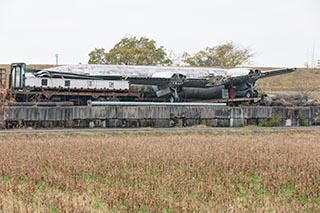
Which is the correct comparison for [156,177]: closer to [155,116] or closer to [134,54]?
[155,116]

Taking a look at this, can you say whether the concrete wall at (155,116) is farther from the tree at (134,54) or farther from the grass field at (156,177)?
the tree at (134,54)

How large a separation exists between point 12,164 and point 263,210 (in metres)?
7.73

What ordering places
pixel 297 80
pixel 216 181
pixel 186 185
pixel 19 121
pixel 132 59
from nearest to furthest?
1. pixel 186 185
2. pixel 216 181
3. pixel 19 121
4. pixel 132 59
5. pixel 297 80

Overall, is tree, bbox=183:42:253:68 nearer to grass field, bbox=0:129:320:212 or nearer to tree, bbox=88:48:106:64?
tree, bbox=88:48:106:64

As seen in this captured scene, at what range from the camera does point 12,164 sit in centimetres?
1310

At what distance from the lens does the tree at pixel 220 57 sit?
7344 centimetres

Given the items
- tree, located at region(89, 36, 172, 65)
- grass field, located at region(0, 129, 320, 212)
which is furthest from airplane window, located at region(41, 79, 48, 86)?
tree, located at region(89, 36, 172, 65)

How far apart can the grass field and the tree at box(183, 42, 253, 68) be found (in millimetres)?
54851

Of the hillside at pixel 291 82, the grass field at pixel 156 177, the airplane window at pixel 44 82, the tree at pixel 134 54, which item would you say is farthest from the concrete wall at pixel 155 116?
the tree at pixel 134 54

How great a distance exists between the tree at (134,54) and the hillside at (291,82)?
8984 mm

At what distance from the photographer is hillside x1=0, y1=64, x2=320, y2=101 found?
2166 inches

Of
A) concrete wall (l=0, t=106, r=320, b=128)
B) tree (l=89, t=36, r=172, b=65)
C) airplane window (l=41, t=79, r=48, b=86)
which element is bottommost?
concrete wall (l=0, t=106, r=320, b=128)

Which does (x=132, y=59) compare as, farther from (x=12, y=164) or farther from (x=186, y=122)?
(x=12, y=164)

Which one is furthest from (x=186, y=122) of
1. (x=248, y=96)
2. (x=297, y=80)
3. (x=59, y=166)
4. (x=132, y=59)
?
(x=297, y=80)
